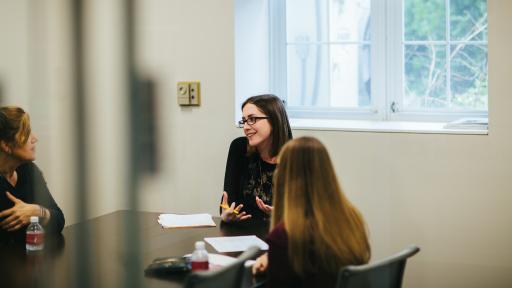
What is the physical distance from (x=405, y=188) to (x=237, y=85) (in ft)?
2.84

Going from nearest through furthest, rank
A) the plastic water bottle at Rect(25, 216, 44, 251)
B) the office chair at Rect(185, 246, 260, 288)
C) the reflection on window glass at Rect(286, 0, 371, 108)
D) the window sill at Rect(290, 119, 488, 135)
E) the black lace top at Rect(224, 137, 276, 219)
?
the office chair at Rect(185, 246, 260, 288)
the plastic water bottle at Rect(25, 216, 44, 251)
the black lace top at Rect(224, 137, 276, 219)
the window sill at Rect(290, 119, 488, 135)
the reflection on window glass at Rect(286, 0, 371, 108)

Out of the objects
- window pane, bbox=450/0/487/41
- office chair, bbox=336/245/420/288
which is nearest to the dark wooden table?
office chair, bbox=336/245/420/288

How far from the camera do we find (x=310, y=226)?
142cm

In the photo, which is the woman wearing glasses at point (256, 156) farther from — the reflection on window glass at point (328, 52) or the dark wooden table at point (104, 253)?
the reflection on window glass at point (328, 52)

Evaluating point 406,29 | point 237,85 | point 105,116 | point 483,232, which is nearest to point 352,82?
point 406,29

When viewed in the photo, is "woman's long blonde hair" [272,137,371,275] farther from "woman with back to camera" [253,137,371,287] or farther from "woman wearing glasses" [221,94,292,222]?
"woman wearing glasses" [221,94,292,222]

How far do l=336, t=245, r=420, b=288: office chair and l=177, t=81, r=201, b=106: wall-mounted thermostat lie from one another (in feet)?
5.47

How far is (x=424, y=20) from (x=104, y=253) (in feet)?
5.67

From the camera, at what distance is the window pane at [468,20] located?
2.73 metres

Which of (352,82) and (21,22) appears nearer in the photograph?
(21,22)

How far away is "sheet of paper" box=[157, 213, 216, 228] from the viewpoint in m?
2.22

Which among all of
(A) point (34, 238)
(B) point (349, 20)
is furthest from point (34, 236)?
(B) point (349, 20)

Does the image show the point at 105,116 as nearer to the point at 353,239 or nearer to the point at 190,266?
the point at 353,239

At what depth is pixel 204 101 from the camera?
10.0 feet
